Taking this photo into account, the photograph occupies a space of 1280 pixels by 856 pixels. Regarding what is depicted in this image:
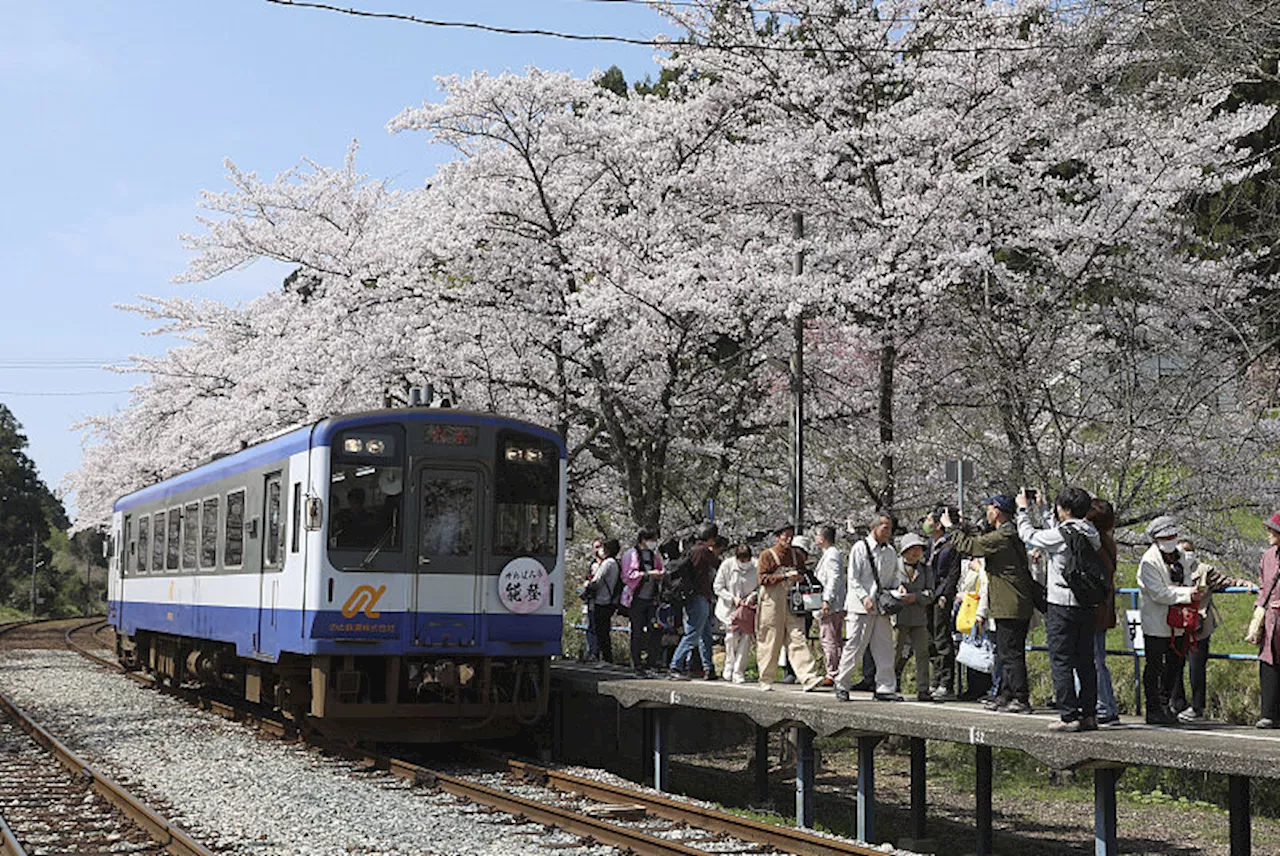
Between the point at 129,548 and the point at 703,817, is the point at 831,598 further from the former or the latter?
the point at 129,548

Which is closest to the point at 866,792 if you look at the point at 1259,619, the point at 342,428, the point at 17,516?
the point at 1259,619

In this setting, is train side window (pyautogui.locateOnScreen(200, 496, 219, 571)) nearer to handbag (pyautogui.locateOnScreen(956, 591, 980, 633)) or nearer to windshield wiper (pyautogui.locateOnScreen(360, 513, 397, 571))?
windshield wiper (pyautogui.locateOnScreen(360, 513, 397, 571))

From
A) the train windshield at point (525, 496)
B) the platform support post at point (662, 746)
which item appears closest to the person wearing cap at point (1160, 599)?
the platform support post at point (662, 746)

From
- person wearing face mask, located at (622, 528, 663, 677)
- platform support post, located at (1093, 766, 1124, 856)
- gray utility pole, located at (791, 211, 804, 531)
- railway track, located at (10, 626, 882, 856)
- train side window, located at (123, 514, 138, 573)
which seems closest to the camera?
platform support post, located at (1093, 766, 1124, 856)

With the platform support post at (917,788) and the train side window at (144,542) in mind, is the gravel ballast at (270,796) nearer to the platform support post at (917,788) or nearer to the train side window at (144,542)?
the platform support post at (917,788)

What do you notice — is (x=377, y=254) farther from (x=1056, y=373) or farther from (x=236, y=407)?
(x=1056, y=373)

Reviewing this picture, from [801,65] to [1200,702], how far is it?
403 inches

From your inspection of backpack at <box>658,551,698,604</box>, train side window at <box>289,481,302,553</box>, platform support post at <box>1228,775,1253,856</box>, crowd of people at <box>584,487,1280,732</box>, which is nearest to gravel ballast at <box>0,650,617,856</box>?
train side window at <box>289,481,302,553</box>

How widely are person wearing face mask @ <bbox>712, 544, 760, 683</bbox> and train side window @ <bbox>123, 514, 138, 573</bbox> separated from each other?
10.7m

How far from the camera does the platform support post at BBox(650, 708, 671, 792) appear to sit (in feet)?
39.4

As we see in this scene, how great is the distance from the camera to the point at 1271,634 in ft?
29.2

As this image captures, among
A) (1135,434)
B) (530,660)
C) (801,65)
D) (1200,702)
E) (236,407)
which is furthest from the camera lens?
(236,407)

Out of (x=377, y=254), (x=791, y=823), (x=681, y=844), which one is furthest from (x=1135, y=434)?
(x=377, y=254)

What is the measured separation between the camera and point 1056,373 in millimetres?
16219
